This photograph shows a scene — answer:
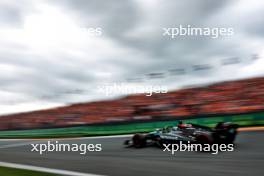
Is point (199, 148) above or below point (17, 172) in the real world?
above

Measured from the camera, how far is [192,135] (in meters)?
9.23

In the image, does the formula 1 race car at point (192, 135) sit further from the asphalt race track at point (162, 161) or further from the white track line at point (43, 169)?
the white track line at point (43, 169)

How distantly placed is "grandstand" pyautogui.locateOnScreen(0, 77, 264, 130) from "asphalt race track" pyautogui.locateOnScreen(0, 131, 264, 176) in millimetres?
4710

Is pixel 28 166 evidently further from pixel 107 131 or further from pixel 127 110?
pixel 127 110

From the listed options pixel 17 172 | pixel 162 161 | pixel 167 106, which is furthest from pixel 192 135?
pixel 167 106

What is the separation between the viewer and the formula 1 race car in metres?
8.78

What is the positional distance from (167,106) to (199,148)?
930 cm

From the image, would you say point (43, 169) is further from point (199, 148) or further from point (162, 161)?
point (199, 148)

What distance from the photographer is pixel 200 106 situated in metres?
17.4

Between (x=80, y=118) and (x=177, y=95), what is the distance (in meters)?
6.46

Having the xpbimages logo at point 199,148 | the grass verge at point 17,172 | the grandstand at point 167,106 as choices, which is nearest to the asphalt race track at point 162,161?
the xpbimages logo at point 199,148

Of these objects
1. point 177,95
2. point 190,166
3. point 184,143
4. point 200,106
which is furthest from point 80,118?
point 190,166

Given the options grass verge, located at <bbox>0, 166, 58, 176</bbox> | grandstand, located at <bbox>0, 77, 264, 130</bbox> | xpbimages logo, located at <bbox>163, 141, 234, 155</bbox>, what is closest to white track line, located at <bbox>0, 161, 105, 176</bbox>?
grass verge, located at <bbox>0, 166, 58, 176</bbox>

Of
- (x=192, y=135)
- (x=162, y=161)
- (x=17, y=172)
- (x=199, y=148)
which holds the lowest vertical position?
(x=17, y=172)
